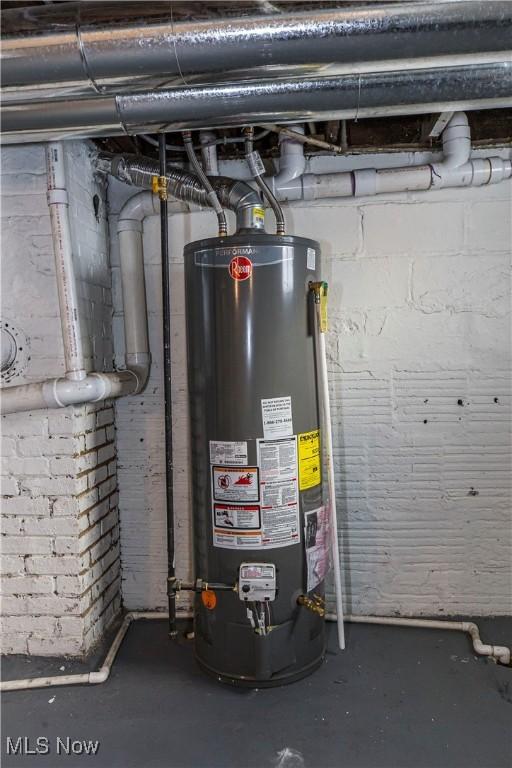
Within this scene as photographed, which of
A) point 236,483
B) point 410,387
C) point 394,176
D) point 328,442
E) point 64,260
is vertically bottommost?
point 236,483

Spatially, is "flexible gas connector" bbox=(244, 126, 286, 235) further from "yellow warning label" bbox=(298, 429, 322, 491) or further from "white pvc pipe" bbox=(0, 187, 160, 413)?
"yellow warning label" bbox=(298, 429, 322, 491)

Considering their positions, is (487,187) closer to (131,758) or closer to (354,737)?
(354,737)

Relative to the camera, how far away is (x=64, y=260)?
1.56 metres

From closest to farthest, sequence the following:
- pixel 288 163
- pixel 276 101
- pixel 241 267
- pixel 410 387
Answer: pixel 276 101, pixel 241 267, pixel 288 163, pixel 410 387

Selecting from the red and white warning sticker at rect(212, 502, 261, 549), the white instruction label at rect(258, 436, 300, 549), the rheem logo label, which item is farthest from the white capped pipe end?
the red and white warning sticker at rect(212, 502, 261, 549)

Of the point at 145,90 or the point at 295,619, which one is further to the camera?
the point at 295,619

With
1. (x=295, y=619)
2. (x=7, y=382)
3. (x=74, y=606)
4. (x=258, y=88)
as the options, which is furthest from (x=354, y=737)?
(x=258, y=88)

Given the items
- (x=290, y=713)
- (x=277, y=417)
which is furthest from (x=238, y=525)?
(x=290, y=713)

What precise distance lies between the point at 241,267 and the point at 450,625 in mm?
1604

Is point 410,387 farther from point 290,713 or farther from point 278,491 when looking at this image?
point 290,713

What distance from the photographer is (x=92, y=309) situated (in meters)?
1.79

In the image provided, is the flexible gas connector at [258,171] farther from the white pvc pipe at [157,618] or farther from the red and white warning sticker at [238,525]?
the white pvc pipe at [157,618]

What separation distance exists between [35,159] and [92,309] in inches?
21.2

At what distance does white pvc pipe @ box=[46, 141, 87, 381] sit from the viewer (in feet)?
5.04
